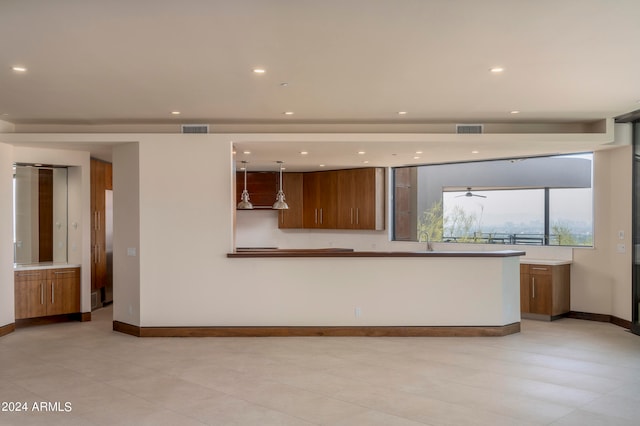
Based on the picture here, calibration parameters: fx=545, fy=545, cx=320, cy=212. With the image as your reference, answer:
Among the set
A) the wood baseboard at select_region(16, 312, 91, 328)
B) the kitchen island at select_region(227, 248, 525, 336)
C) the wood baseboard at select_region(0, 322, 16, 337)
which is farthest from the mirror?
the kitchen island at select_region(227, 248, 525, 336)

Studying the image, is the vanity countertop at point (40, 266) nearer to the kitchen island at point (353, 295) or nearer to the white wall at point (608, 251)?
the kitchen island at point (353, 295)

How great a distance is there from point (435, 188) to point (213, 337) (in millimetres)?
5226

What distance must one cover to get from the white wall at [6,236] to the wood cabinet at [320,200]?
551 centimetres

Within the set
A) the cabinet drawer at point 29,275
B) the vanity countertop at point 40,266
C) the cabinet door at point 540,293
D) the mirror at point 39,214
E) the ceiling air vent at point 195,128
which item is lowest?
the cabinet door at point 540,293

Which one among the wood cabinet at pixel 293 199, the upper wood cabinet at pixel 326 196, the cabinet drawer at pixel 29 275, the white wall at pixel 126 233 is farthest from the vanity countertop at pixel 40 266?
the wood cabinet at pixel 293 199

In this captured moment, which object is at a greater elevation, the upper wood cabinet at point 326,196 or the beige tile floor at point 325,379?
the upper wood cabinet at point 326,196

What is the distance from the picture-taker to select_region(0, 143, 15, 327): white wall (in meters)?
6.93

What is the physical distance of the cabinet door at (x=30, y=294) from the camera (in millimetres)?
7382

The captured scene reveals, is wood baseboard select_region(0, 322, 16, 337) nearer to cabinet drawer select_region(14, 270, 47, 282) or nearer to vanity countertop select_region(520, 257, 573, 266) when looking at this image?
cabinet drawer select_region(14, 270, 47, 282)

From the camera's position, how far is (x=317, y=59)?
441cm

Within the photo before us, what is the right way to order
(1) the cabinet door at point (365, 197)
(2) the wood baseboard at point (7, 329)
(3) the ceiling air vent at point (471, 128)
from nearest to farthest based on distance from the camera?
1. (2) the wood baseboard at point (7, 329)
2. (3) the ceiling air vent at point (471, 128)
3. (1) the cabinet door at point (365, 197)

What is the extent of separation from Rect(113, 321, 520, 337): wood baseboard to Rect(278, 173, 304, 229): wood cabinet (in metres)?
4.60

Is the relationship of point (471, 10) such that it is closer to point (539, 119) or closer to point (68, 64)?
point (68, 64)

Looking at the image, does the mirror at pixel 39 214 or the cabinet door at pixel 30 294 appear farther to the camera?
the mirror at pixel 39 214
